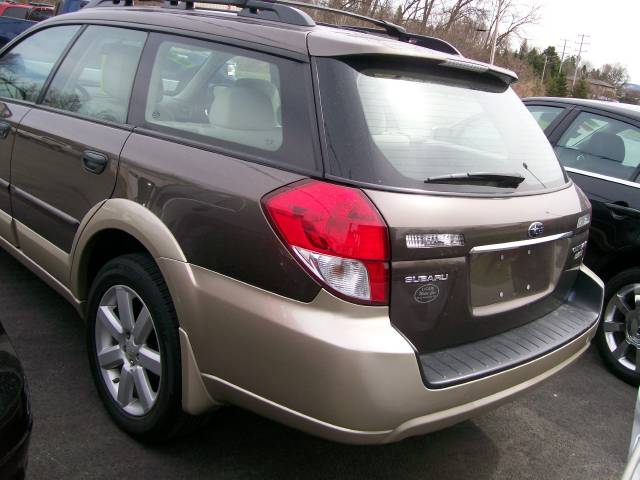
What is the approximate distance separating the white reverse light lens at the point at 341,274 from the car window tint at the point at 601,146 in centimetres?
290

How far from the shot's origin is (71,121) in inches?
117

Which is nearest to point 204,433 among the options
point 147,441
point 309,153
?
point 147,441

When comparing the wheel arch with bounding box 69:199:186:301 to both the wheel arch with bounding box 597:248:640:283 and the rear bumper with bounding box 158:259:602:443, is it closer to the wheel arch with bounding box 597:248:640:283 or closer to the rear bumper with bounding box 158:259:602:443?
the rear bumper with bounding box 158:259:602:443

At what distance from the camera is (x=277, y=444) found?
8.77ft

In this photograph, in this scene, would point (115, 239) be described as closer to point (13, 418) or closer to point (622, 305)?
point (13, 418)

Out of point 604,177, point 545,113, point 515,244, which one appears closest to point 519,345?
point 515,244

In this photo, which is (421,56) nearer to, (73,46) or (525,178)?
(525,178)

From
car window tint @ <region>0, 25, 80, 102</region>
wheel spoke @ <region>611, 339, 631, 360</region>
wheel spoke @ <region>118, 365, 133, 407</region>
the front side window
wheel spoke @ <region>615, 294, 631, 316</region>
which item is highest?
the front side window

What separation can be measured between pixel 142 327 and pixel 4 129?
1825 millimetres

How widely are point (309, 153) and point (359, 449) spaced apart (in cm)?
145

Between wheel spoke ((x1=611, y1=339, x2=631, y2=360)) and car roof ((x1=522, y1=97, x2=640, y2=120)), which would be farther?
car roof ((x1=522, y1=97, x2=640, y2=120))

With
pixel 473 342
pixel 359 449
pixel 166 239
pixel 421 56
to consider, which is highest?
pixel 421 56

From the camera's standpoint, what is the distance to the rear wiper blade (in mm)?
2113

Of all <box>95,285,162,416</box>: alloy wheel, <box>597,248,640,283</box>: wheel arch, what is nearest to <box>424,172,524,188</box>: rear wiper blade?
<box>95,285,162,416</box>: alloy wheel
